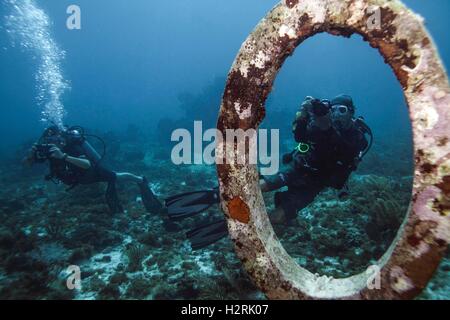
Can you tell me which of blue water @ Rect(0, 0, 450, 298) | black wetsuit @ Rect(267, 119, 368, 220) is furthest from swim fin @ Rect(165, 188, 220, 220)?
blue water @ Rect(0, 0, 450, 298)

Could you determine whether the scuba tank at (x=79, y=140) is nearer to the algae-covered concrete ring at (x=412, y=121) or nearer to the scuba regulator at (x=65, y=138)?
the scuba regulator at (x=65, y=138)

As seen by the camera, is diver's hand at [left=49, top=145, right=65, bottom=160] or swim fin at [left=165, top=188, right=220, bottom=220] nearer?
swim fin at [left=165, top=188, right=220, bottom=220]

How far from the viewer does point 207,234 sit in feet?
15.9

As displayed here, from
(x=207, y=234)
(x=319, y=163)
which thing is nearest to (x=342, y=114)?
(x=319, y=163)

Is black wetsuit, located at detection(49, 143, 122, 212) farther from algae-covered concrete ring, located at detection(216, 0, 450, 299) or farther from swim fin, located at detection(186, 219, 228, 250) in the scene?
algae-covered concrete ring, located at detection(216, 0, 450, 299)

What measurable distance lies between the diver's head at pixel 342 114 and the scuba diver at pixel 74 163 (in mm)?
5409

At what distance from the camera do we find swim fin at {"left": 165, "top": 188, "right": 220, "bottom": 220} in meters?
5.07

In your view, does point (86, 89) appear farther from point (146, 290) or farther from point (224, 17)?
point (146, 290)

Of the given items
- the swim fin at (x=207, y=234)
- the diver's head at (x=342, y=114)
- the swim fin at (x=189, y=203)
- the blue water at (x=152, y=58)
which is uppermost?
the blue water at (x=152, y=58)

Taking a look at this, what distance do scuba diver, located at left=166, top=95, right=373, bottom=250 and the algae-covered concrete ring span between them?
2257 mm

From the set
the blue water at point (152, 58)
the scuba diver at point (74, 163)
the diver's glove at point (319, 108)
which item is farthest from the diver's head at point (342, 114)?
the blue water at point (152, 58)

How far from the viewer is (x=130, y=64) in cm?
14162

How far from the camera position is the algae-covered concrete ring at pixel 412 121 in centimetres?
188
